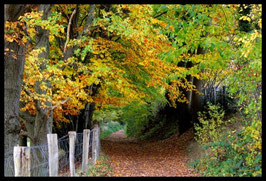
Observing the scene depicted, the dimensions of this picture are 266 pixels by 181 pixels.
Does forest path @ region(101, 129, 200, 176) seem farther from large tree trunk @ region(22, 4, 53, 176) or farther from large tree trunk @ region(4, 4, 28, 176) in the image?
large tree trunk @ region(4, 4, 28, 176)

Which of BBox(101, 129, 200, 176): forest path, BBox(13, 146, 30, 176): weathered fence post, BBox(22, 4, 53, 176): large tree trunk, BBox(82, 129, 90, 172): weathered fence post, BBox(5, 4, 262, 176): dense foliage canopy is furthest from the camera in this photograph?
BBox(101, 129, 200, 176): forest path

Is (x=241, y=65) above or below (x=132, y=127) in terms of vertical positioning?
above

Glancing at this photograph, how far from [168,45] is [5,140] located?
7.98m

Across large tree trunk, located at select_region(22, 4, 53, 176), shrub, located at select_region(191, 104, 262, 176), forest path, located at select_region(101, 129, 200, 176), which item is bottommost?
forest path, located at select_region(101, 129, 200, 176)

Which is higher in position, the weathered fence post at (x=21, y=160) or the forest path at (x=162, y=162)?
the weathered fence post at (x=21, y=160)

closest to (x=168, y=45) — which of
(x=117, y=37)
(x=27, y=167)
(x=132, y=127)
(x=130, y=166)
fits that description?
(x=117, y=37)

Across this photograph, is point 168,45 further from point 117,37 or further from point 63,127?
point 63,127

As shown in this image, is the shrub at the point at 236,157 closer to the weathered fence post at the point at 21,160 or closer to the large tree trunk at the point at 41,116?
the weathered fence post at the point at 21,160

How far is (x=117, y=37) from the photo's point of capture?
47.2ft

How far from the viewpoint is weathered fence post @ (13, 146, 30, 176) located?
670 cm

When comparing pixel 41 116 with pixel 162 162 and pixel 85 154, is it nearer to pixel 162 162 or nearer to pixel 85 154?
pixel 85 154

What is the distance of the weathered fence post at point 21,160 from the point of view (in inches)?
264

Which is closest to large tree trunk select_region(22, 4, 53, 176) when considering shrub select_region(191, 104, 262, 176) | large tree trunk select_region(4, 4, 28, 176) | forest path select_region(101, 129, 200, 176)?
large tree trunk select_region(4, 4, 28, 176)

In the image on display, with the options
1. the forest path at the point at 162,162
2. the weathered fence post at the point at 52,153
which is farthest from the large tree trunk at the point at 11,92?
the forest path at the point at 162,162
